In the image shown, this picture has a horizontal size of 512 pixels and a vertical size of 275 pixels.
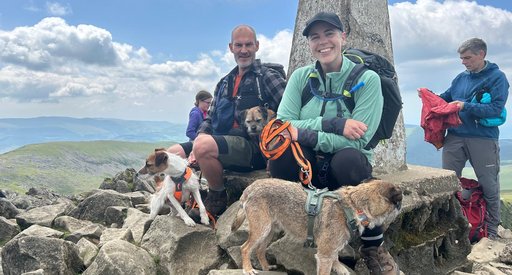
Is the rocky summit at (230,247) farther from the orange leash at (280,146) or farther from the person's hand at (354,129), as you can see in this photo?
the person's hand at (354,129)

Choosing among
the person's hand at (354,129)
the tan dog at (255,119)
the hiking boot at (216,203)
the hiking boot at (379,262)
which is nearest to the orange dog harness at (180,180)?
the hiking boot at (216,203)

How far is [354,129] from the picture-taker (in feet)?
17.2

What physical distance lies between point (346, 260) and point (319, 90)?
2496 millimetres

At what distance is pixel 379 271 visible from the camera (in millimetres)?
5359

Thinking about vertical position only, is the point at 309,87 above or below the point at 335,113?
above

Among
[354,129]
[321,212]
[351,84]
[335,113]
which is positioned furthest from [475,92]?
[321,212]

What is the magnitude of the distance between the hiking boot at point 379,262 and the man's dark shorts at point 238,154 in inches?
103

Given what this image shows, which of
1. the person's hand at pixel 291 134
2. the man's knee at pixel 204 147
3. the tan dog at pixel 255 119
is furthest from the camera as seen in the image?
the tan dog at pixel 255 119

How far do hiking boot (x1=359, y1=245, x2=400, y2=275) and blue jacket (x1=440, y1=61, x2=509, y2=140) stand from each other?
491cm

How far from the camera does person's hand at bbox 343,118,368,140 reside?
5.24m

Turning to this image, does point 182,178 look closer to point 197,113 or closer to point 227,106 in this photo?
point 227,106

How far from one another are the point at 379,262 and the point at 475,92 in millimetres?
5541

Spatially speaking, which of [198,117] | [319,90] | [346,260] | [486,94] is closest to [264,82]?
[319,90]

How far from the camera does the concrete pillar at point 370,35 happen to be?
8.40 meters
